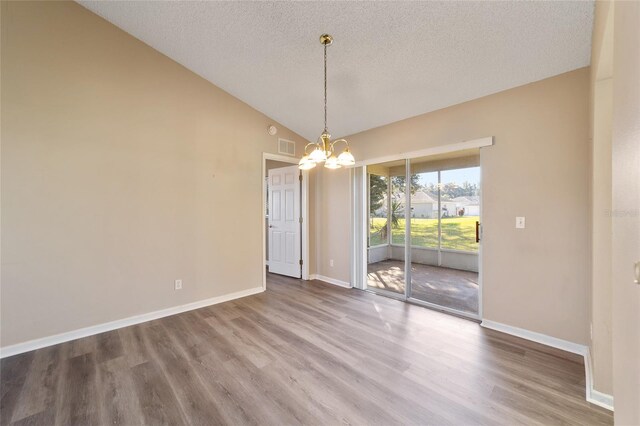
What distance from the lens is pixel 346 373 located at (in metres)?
2.12

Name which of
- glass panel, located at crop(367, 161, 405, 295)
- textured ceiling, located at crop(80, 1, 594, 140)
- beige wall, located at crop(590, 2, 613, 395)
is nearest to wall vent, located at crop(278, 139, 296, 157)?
textured ceiling, located at crop(80, 1, 594, 140)

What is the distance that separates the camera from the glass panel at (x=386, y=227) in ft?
13.7

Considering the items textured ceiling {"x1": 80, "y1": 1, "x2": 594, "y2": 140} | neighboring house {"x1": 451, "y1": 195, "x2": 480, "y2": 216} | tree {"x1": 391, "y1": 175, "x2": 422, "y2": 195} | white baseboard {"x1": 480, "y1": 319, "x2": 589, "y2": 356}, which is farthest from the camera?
tree {"x1": 391, "y1": 175, "x2": 422, "y2": 195}

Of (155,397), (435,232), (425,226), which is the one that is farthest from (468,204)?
(155,397)

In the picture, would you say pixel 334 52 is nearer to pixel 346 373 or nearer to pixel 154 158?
pixel 154 158

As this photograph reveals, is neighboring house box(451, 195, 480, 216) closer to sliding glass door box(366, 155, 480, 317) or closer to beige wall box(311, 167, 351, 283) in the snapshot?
sliding glass door box(366, 155, 480, 317)

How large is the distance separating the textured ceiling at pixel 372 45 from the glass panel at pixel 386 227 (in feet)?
3.20

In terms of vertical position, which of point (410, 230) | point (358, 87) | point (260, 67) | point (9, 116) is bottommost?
point (410, 230)

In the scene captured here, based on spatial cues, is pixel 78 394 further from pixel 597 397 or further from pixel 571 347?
pixel 571 347

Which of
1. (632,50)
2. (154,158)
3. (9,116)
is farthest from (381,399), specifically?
(9,116)

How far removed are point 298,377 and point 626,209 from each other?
2157mm

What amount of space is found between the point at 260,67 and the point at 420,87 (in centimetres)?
194

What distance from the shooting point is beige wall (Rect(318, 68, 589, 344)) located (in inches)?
94.6

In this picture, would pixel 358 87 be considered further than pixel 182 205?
No
